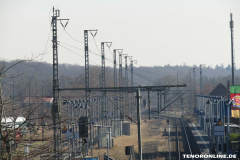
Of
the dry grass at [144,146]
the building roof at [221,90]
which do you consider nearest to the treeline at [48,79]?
the building roof at [221,90]

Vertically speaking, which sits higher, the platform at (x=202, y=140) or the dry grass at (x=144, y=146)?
the platform at (x=202, y=140)

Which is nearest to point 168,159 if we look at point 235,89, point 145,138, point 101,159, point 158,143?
point 101,159

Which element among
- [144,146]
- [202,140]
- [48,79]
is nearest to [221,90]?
[202,140]

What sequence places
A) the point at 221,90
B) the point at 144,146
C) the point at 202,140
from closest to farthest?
the point at 144,146, the point at 202,140, the point at 221,90

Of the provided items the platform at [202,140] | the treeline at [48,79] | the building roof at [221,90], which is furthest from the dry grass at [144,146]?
the building roof at [221,90]

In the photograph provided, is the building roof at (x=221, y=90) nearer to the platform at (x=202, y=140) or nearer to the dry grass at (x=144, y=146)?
the platform at (x=202, y=140)

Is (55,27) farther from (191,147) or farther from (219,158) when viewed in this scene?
(191,147)

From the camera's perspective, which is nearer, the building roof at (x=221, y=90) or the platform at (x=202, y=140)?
the platform at (x=202, y=140)

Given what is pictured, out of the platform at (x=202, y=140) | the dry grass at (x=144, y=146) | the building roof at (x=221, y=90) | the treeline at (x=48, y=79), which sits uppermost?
the treeline at (x=48, y=79)

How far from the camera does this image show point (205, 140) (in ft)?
109

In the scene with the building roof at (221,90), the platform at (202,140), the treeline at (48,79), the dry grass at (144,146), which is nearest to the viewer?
the treeline at (48,79)

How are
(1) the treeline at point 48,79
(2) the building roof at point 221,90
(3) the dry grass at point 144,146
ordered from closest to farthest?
(1) the treeline at point 48,79 < (3) the dry grass at point 144,146 < (2) the building roof at point 221,90

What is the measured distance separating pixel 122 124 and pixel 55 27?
968 inches

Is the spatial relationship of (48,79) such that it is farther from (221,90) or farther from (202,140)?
(202,140)
